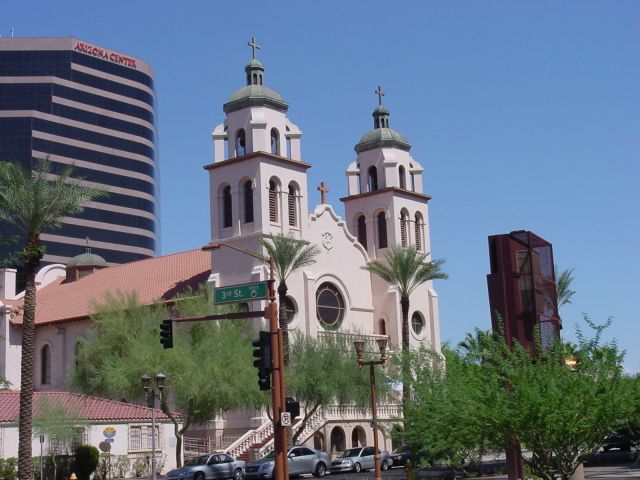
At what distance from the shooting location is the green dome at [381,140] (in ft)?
230

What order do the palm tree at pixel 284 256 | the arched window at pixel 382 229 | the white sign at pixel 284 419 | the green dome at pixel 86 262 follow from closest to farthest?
the white sign at pixel 284 419 → the palm tree at pixel 284 256 → the arched window at pixel 382 229 → the green dome at pixel 86 262

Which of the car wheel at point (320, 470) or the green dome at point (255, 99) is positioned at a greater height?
the green dome at point (255, 99)

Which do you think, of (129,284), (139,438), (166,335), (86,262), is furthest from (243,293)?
(86,262)

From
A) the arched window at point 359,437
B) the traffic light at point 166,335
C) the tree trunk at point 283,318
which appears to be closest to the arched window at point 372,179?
the tree trunk at point 283,318

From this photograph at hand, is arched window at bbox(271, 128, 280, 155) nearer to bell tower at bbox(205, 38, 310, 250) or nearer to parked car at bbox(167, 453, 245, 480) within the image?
bell tower at bbox(205, 38, 310, 250)

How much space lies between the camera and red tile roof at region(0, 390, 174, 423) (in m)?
45.8

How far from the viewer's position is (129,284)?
68.6 meters

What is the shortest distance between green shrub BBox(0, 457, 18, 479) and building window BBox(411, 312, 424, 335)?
102 ft

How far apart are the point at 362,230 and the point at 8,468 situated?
33.9 metres

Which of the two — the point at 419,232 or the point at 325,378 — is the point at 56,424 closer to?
the point at 325,378

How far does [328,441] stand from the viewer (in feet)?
185

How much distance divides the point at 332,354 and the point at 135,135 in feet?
277

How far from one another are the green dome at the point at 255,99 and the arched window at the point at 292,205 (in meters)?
4.77

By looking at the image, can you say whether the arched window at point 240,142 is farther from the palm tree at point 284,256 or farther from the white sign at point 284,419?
the white sign at point 284,419
